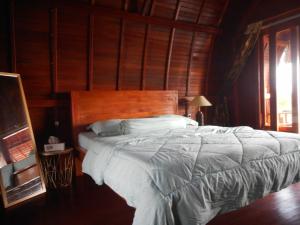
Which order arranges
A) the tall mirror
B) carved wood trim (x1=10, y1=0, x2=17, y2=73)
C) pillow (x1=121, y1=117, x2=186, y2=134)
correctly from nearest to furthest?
the tall mirror → carved wood trim (x1=10, y1=0, x2=17, y2=73) → pillow (x1=121, y1=117, x2=186, y2=134)

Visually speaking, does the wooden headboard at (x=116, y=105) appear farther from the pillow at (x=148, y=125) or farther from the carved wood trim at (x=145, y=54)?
the pillow at (x=148, y=125)

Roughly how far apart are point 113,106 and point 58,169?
1217 mm

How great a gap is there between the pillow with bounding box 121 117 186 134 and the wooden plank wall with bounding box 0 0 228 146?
88 centimetres

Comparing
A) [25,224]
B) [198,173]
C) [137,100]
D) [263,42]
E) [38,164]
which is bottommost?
[25,224]

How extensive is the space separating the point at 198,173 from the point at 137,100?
251cm

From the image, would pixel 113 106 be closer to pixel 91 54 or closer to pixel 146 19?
pixel 91 54

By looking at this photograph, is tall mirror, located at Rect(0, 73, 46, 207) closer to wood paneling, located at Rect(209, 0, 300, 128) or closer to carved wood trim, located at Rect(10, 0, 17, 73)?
carved wood trim, located at Rect(10, 0, 17, 73)

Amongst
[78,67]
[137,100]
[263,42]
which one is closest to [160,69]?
[137,100]

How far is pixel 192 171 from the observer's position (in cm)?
168

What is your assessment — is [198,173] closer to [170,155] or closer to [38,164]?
[170,155]

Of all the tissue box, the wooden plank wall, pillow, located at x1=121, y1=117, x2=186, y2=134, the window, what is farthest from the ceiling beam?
the tissue box

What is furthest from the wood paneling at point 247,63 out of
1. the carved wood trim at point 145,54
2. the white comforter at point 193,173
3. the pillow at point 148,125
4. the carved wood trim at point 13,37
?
the carved wood trim at point 13,37

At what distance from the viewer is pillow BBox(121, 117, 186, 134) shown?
3229 millimetres

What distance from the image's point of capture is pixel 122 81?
398cm
